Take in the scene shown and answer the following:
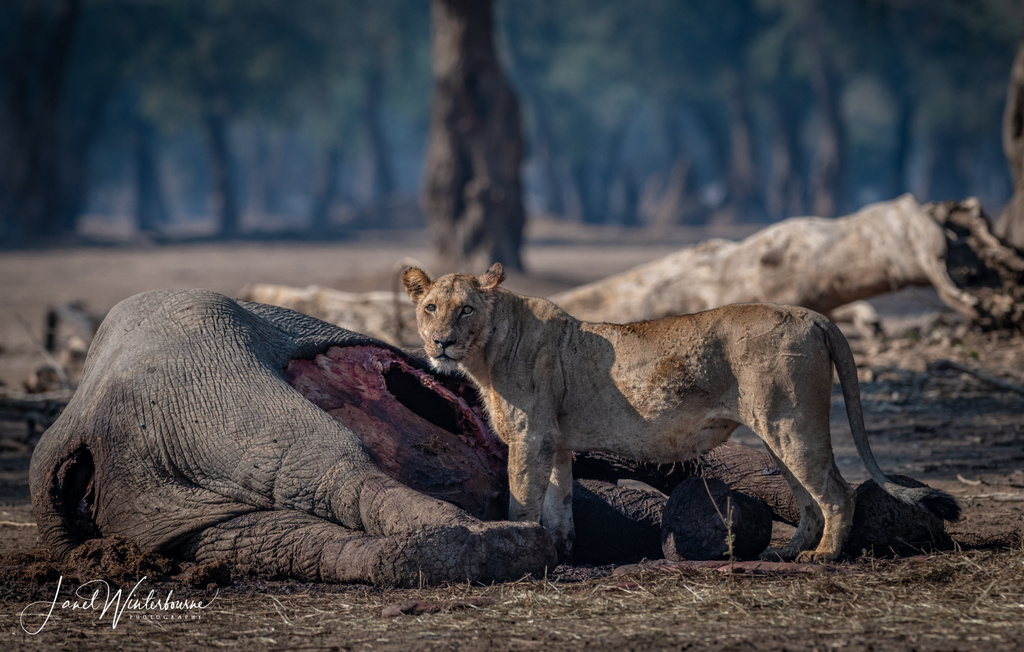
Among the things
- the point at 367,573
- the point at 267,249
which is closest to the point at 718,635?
the point at 367,573

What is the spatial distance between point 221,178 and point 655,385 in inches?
1598

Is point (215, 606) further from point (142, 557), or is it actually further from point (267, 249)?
point (267, 249)

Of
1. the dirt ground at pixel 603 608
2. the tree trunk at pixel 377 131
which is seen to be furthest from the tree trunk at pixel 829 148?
the dirt ground at pixel 603 608

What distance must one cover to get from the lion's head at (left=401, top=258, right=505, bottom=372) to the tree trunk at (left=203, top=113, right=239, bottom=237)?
38.5 m

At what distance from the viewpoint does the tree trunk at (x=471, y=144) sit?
1897cm

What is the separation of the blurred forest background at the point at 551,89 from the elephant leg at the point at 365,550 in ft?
93.0

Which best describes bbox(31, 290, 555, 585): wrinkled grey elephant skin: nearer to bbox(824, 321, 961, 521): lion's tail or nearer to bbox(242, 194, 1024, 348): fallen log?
bbox(824, 321, 961, 521): lion's tail

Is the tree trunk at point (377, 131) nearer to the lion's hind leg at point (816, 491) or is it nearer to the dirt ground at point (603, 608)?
the dirt ground at point (603, 608)

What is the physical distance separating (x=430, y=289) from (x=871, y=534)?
227 cm

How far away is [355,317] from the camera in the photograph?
1070 centimetres

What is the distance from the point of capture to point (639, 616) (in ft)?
12.5

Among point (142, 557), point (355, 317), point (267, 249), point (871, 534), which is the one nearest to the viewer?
point (142, 557)

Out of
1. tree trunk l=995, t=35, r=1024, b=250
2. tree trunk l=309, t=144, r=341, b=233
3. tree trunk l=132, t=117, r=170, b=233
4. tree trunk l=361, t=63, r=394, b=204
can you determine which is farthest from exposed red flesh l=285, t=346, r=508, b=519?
tree trunk l=309, t=144, r=341, b=233

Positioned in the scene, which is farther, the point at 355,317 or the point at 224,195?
the point at 224,195
